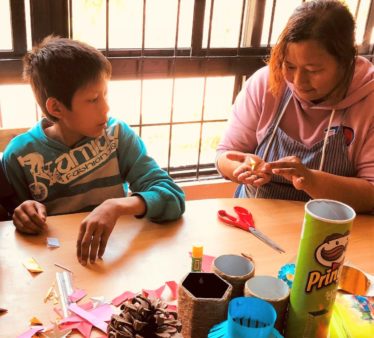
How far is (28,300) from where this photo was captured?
858 mm

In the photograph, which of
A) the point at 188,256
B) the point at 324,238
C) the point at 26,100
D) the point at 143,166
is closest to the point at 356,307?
the point at 324,238

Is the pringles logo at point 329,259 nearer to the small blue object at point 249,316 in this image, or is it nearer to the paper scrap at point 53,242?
the small blue object at point 249,316

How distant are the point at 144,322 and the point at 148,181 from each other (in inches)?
26.2

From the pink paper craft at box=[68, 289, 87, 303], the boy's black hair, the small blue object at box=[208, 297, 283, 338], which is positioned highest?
the boy's black hair

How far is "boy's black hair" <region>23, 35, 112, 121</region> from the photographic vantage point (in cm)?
124

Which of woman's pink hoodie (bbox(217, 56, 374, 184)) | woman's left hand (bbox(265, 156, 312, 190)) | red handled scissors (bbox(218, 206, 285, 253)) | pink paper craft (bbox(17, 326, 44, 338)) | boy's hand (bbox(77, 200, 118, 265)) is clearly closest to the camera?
pink paper craft (bbox(17, 326, 44, 338))

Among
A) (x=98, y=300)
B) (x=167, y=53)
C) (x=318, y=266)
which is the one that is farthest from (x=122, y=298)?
(x=167, y=53)

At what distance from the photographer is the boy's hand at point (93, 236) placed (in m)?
0.99

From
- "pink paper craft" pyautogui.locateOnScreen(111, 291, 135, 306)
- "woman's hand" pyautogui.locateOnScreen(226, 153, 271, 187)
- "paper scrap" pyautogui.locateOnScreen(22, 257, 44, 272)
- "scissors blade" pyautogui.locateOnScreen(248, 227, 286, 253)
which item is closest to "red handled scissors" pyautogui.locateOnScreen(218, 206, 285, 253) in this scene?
"scissors blade" pyautogui.locateOnScreen(248, 227, 286, 253)

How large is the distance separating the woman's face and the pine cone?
34.1 inches

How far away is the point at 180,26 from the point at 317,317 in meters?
1.66

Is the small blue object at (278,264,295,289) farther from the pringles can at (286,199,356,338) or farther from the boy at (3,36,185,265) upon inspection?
the boy at (3,36,185,265)

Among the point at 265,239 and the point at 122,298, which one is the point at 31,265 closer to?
the point at 122,298

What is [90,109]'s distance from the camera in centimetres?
126
